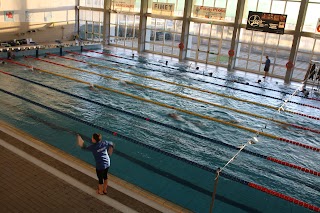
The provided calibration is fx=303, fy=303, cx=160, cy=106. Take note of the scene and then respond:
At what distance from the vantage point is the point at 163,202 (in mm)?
5145

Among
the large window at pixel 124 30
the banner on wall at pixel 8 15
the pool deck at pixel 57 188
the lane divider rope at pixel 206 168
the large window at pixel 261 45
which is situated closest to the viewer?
the pool deck at pixel 57 188

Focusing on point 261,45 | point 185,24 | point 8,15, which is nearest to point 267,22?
point 261,45

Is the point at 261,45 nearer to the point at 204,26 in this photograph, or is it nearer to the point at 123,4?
the point at 204,26

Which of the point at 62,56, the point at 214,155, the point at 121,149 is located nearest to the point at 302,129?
the point at 214,155

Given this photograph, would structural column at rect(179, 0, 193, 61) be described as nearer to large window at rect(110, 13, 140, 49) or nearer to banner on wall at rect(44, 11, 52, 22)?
large window at rect(110, 13, 140, 49)

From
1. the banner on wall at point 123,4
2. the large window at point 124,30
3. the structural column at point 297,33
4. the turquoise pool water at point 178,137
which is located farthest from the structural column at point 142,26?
the structural column at point 297,33

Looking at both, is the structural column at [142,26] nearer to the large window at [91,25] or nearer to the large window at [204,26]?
the large window at [204,26]

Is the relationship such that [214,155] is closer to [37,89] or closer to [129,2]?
[37,89]

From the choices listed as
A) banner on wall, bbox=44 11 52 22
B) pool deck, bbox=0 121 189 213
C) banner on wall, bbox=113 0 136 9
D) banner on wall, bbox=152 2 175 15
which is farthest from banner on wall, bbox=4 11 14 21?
pool deck, bbox=0 121 189 213

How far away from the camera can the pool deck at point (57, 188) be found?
4707 millimetres

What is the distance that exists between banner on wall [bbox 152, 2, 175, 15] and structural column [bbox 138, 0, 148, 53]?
74 centimetres

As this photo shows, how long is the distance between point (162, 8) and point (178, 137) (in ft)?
50.2

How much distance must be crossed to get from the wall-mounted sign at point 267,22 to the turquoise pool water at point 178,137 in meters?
5.44

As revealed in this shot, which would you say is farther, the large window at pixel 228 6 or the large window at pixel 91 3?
the large window at pixel 91 3
